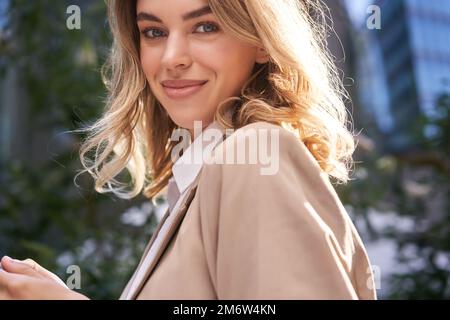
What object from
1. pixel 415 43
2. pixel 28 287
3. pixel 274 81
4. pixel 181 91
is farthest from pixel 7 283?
pixel 415 43

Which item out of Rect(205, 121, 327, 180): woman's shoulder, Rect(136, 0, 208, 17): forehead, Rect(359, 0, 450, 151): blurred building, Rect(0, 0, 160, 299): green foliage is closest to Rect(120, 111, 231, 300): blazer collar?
Rect(205, 121, 327, 180): woman's shoulder

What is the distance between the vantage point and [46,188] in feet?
14.2

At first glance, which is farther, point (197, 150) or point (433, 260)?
point (433, 260)

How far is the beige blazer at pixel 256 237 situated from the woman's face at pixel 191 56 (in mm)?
232

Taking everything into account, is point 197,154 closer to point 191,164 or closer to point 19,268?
point 191,164

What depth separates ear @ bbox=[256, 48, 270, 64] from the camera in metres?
1.47

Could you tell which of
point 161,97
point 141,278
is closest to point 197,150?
point 161,97

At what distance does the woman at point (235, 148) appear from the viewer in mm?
1069

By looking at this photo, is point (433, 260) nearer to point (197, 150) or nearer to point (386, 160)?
point (386, 160)

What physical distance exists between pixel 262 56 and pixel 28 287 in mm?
660

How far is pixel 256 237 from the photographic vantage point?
1066 mm

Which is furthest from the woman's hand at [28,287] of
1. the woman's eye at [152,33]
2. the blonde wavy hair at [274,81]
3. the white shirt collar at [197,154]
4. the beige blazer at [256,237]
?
the woman's eye at [152,33]

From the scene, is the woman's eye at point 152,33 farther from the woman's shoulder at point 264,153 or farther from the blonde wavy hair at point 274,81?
the woman's shoulder at point 264,153
